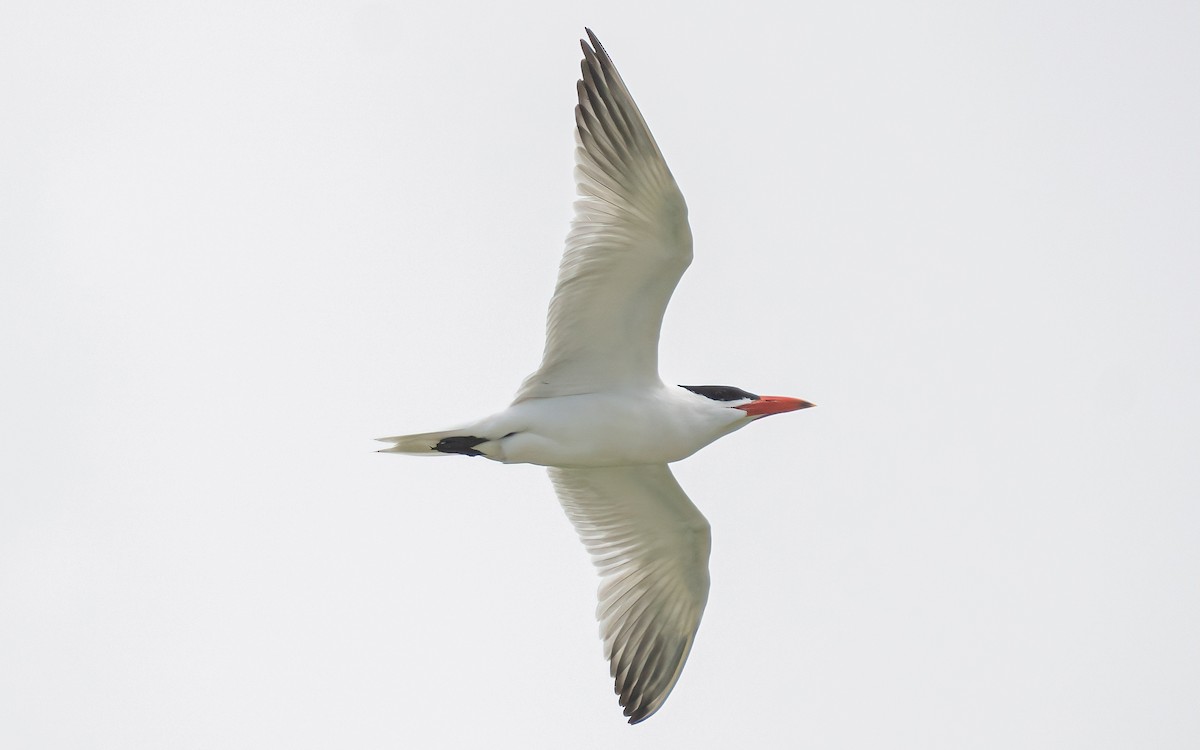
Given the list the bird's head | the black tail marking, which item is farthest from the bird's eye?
Answer: the black tail marking

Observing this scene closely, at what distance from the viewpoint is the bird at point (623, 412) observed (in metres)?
8.51

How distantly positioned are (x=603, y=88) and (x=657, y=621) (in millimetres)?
3637

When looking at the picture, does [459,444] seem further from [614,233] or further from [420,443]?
[614,233]

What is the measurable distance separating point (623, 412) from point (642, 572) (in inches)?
62.4

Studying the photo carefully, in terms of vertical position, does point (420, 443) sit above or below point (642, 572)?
above

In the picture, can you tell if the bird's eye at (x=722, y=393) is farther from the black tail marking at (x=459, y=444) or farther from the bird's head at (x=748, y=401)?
the black tail marking at (x=459, y=444)

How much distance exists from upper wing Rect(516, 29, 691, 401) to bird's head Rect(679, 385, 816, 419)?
2.08 feet

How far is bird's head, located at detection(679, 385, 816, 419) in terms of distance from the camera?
9266 millimetres

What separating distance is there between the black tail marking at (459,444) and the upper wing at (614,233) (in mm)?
735

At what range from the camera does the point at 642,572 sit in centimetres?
1008

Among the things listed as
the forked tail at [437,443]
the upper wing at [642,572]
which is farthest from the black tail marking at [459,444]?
the upper wing at [642,572]

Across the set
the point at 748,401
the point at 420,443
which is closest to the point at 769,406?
the point at 748,401

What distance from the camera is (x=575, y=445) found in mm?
8969

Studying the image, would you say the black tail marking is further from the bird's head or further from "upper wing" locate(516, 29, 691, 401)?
the bird's head
